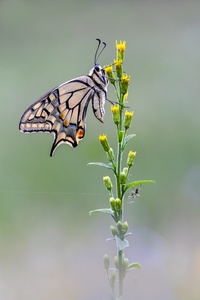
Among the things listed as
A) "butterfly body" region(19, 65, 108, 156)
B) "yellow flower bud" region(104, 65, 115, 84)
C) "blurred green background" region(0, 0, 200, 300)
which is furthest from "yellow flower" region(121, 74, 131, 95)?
"blurred green background" region(0, 0, 200, 300)

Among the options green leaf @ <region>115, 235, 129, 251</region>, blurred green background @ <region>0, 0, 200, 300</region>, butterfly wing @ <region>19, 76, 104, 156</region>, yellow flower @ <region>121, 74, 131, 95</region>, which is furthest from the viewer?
blurred green background @ <region>0, 0, 200, 300</region>

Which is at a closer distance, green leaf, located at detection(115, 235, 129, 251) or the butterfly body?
green leaf, located at detection(115, 235, 129, 251)

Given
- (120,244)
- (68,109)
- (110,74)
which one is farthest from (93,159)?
(120,244)

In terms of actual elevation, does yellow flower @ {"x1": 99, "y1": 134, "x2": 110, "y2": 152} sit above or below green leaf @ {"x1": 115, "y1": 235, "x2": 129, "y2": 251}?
above

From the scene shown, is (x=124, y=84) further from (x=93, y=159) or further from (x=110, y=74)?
(x=93, y=159)

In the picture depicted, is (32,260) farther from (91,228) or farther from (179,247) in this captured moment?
(179,247)

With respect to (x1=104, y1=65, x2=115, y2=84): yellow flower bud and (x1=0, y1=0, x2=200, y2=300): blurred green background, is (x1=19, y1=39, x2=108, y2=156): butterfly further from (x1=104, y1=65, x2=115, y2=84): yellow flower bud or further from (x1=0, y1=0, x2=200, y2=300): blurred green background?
(x1=0, y1=0, x2=200, y2=300): blurred green background

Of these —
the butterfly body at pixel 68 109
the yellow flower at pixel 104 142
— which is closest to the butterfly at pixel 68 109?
the butterfly body at pixel 68 109

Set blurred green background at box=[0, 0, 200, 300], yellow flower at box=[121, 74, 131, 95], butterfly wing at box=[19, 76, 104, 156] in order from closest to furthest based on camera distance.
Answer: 1. yellow flower at box=[121, 74, 131, 95]
2. butterfly wing at box=[19, 76, 104, 156]
3. blurred green background at box=[0, 0, 200, 300]
